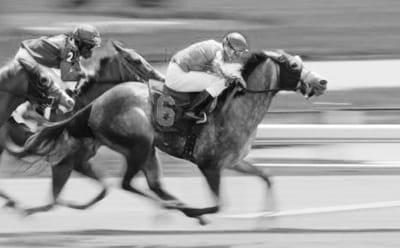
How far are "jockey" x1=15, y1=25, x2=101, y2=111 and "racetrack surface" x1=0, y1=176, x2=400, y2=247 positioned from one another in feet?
4.12

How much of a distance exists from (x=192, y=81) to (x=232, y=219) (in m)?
A: 1.22

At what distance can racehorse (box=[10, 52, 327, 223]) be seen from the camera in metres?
9.38

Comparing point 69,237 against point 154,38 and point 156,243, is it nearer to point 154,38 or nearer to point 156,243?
point 156,243

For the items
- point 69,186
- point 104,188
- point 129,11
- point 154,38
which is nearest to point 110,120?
point 104,188

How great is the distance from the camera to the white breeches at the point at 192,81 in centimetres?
942

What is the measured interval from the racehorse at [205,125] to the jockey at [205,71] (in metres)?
0.12

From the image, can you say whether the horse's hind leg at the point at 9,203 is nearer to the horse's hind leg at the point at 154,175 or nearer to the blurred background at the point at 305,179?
the blurred background at the point at 305,179

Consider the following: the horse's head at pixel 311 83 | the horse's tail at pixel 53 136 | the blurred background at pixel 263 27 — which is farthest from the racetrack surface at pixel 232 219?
the blurred background at pixel 263 27

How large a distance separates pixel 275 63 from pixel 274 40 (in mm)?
17663

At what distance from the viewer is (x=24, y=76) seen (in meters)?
10.2

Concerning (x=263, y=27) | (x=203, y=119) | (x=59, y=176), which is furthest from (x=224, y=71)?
(x=263, y=27)

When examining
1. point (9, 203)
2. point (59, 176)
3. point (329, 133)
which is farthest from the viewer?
point (329, 133)

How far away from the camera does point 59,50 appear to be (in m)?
10.1

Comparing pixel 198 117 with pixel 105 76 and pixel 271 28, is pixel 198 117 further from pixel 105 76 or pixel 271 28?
pixel 271 28
